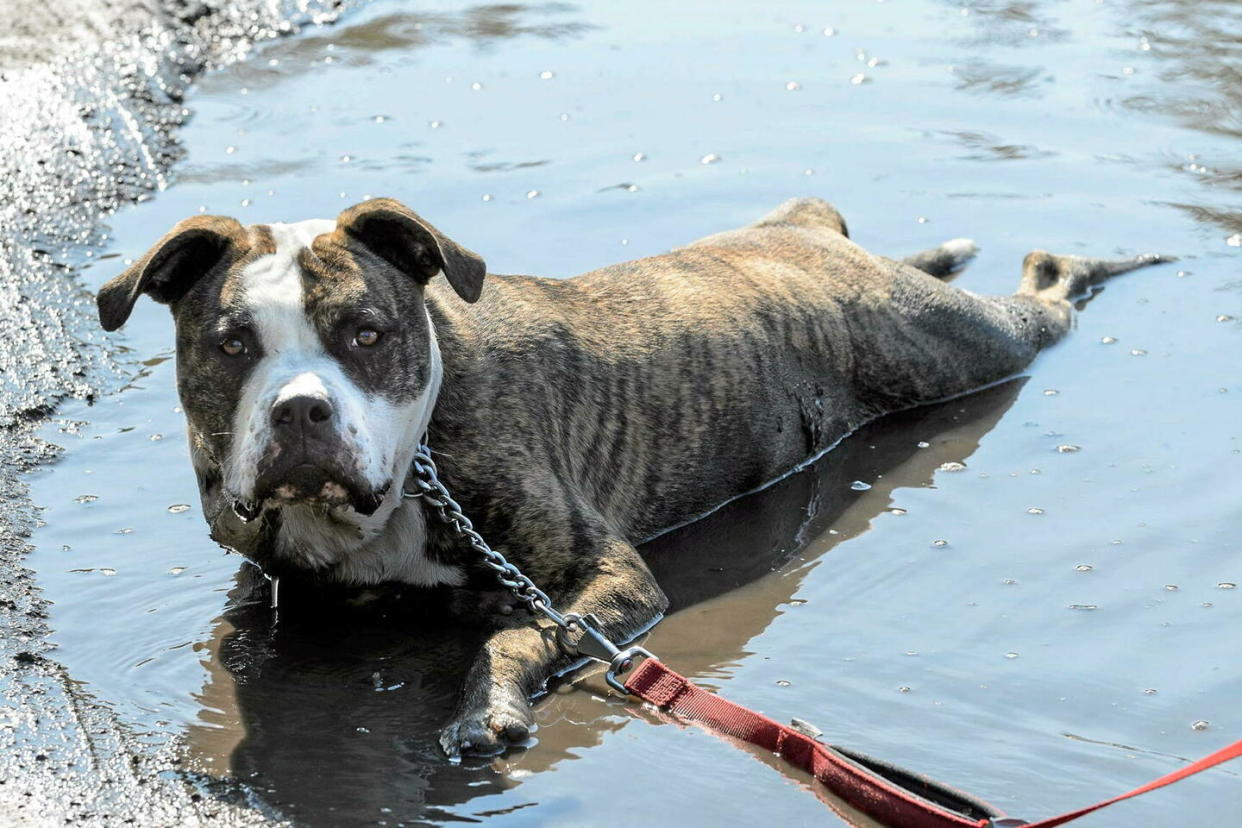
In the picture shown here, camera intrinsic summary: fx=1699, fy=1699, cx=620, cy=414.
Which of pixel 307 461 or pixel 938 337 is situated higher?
pixel 307 461

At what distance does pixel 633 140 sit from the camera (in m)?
10.1

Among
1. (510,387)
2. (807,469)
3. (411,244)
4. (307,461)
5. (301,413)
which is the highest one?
(411,244)

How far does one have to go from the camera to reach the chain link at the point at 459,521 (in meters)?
5.37

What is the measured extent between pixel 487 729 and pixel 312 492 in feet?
2.73

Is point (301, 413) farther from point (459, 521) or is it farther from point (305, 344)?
point (459, 521)

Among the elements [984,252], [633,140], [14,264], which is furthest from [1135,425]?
[14,264]

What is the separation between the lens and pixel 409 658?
17.8ft

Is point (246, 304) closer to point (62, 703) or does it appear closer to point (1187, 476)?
point (62, 703)

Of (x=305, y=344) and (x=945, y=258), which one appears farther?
(x=945, y=258)

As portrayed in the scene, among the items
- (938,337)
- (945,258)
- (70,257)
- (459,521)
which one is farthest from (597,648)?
(70,257)

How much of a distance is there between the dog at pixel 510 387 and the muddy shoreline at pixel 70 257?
2.49ft

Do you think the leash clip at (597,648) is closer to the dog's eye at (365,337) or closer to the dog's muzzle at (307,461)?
the dog's muzzle at (307,461)

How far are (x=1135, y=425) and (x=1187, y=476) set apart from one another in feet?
1.70

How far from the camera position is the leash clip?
16.8 feet
